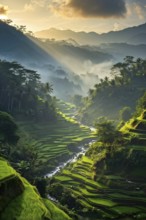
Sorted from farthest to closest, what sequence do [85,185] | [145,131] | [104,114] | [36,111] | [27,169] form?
[104,114] → [36,111] → [145,131] → [85,185] → [27,169]

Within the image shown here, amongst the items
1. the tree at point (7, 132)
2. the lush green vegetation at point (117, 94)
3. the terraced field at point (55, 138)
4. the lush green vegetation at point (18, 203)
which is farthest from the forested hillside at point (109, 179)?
the lush green vegetation at point (117, 94)

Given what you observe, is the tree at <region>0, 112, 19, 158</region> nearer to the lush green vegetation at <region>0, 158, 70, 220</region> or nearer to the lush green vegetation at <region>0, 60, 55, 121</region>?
→ the lush green vegetation at <region>0, 60, 55, 121</region>

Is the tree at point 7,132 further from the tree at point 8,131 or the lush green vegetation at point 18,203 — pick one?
the lush green vegetation at point 18,203

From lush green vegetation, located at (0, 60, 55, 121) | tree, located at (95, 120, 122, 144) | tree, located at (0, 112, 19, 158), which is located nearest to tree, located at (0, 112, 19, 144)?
tree, located at (0, 112, 19, 158)

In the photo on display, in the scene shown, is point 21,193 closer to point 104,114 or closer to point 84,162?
point 84,162

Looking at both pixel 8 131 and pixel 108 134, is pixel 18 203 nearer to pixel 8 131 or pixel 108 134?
pixel 8 131

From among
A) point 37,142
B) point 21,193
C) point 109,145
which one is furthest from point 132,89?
point 21,193
